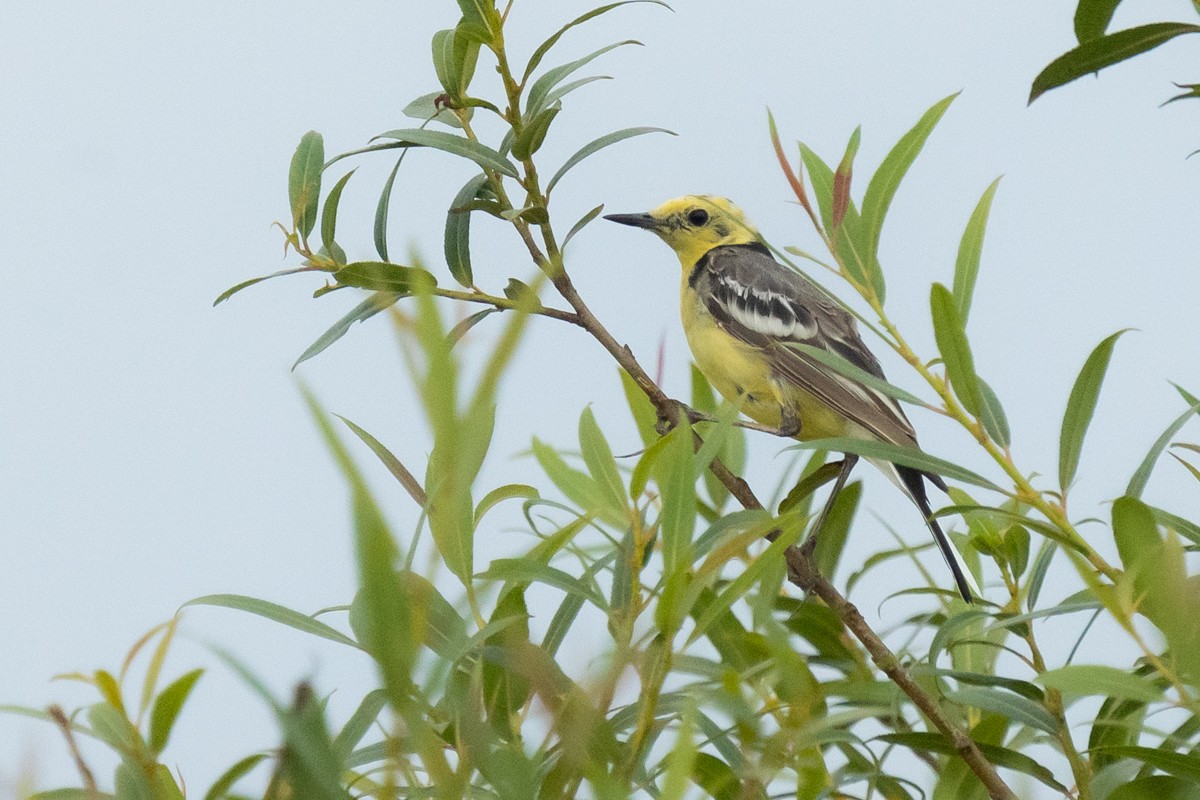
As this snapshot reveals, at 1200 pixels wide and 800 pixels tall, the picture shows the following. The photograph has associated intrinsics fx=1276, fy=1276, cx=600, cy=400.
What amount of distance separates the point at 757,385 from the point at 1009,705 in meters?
2.13

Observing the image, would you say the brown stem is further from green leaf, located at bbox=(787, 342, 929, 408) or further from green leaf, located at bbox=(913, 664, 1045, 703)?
green leaf, located at bbox=(787, 342, 929, 408)

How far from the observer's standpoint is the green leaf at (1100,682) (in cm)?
70

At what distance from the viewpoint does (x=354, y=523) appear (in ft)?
0.99

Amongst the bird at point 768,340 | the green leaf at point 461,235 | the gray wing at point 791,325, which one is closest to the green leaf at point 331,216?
the green leaf at point 461,235

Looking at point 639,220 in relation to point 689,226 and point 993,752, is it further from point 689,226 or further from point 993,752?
point 993,752

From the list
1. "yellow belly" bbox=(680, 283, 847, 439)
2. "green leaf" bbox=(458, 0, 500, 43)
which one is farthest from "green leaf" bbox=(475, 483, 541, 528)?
"yellow belly" bbox=(680, 283, 847, 439)

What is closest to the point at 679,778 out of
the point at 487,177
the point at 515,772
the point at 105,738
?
the point at 515,772

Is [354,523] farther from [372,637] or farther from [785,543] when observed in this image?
[785,543]

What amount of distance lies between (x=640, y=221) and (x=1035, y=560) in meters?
2.71

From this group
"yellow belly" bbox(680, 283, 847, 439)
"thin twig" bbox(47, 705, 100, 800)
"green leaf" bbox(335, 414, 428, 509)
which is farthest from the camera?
"yellow belly" bbox(680, 283, 847, 439)

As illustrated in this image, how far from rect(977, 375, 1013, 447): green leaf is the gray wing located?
5.71 feet

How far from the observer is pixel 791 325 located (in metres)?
3.47

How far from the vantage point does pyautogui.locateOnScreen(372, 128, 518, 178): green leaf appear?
50.5 inches

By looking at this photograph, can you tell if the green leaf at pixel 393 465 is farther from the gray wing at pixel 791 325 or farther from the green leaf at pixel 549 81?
the gray wing at pixel 791 325
